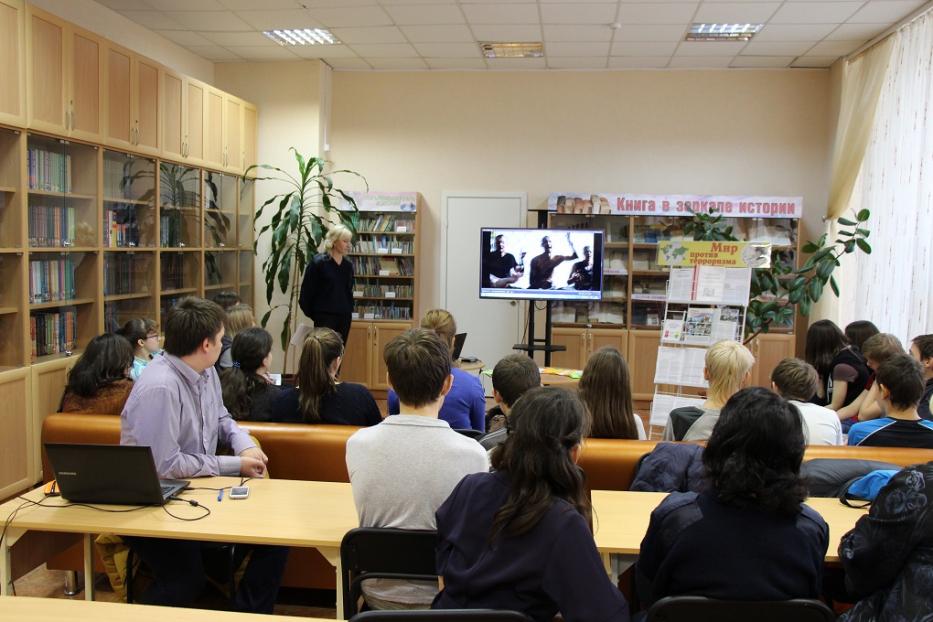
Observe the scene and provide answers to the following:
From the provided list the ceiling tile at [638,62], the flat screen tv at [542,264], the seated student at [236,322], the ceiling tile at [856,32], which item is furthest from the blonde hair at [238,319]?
the ceiling tile at [856,32]

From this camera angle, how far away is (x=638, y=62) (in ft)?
26.5

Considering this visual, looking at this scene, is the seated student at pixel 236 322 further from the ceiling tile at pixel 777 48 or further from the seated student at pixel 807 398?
the ceiling tile at pixel 777 48

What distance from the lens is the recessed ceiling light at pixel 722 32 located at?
22.3 ft

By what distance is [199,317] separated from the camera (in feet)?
9.41

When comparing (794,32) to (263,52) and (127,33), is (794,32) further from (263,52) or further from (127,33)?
(127,33)

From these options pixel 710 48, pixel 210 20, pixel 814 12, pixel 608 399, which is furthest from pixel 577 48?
pixel 608 399

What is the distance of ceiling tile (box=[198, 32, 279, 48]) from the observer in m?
7.28

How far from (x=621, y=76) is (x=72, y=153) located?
5559mm

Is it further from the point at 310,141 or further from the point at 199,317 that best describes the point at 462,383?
the point at 310,141

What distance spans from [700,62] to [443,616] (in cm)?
759

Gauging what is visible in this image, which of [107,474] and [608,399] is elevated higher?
[608,399]

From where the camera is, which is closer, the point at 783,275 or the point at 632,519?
the point at 632,519

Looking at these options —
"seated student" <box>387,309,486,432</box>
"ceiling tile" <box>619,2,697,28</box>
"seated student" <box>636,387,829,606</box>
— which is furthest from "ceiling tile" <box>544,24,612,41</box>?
"seated student" <box>636,387,829,606</box>

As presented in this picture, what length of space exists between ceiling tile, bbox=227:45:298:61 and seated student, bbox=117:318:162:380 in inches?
157
